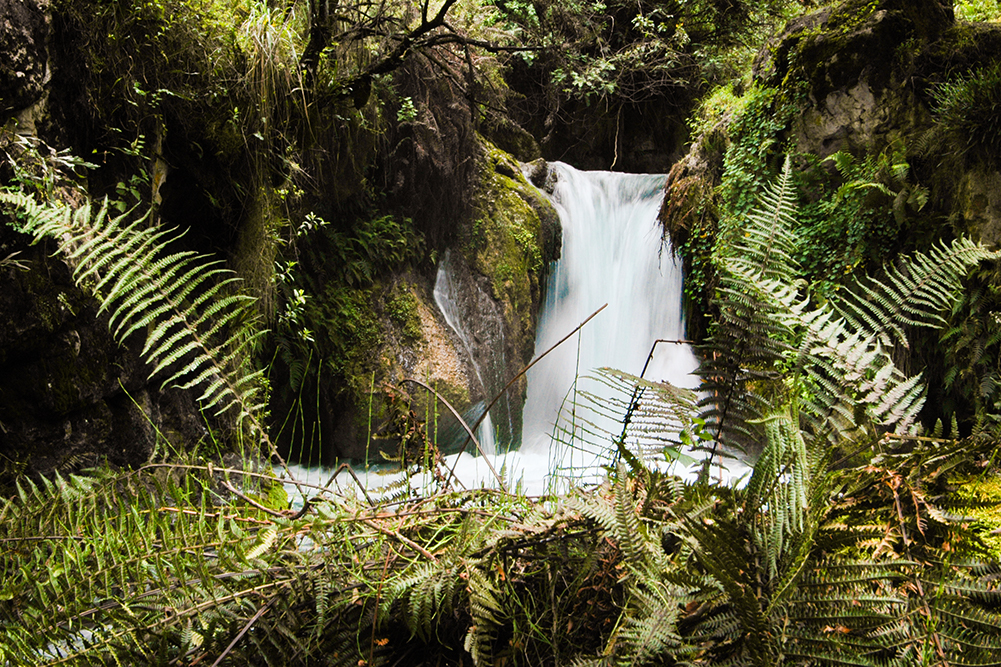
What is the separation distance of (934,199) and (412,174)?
17.6 feet

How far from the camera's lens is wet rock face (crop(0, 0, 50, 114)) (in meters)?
3.04

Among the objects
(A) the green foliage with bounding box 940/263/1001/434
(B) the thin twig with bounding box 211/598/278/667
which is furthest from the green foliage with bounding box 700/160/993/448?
(A) the green foliage with bounding box 940/263/1001/434

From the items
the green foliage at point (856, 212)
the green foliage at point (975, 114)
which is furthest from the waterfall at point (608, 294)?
the green foliage at point (975, 114)

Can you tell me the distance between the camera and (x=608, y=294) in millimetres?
8656

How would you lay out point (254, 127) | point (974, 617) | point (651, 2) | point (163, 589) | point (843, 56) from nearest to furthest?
point (974, 617)
point (163, 589)
point (254, 127)
point (843, 56)
point (651, 2)

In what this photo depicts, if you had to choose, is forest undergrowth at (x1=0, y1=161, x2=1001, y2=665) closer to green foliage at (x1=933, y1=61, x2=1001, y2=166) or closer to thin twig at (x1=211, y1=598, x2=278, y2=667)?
thin twig at (x1=211, y1=598, x2=278, y2=667)

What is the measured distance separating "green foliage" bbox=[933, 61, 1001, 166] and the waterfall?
3336 millimetres

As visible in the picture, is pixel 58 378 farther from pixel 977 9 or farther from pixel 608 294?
pixel 977 9

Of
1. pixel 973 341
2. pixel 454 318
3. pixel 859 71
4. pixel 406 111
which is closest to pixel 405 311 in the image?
pixel 454 318

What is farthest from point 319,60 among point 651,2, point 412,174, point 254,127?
point 651,2

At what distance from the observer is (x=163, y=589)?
63 cm

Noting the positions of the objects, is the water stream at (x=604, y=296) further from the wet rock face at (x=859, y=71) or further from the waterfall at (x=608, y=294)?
the wet rock face at (x=859, y=71)

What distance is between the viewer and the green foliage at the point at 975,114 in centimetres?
456

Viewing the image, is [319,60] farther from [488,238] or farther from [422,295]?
[488,238]
